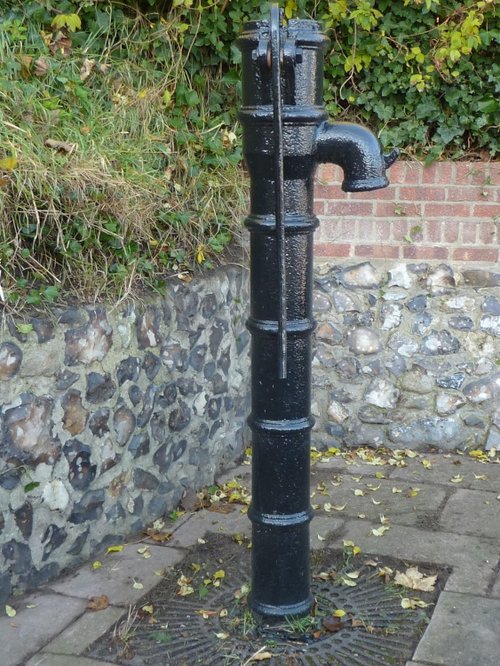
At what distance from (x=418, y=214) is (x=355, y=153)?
1.99 metres

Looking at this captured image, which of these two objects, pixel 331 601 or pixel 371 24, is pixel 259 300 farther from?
pixel 371 24

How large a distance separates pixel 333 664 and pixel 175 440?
57.3 inches

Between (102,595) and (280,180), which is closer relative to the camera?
(280,180)

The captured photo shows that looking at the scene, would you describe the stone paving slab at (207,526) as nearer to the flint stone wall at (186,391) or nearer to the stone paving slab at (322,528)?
the flint stone wall at (186,391)

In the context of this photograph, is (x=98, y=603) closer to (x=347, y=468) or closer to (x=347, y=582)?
(x=347, y=582)

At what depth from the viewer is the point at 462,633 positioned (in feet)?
9.32

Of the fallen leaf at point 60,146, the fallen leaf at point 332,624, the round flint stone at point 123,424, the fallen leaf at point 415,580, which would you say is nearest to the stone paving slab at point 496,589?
the fallen leaf at point 415,580

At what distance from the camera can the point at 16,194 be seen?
10.6 feet

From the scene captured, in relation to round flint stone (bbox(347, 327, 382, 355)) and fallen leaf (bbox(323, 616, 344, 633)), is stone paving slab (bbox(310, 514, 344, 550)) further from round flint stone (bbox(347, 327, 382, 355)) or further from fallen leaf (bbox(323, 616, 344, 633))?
round flint stone (bbox(347, 327, 382, 355))

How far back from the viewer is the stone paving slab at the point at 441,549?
3238 millimetres

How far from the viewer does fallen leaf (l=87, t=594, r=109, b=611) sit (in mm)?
3033

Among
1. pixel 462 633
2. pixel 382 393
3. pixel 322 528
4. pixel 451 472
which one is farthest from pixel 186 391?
pixel 462 633

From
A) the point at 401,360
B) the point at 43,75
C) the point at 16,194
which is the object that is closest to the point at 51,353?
the point at 16,194

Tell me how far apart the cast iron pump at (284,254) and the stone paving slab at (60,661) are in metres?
0.54
